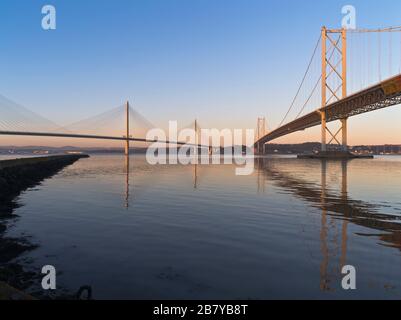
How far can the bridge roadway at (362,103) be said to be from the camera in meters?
51.3

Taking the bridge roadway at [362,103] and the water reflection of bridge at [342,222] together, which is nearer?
the water reflection of bridge at [342,222]

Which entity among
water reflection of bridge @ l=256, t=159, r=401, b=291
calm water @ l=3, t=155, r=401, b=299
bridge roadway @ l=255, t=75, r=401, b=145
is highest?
bridge roadway @ l=255, t=75, r=401, b=145

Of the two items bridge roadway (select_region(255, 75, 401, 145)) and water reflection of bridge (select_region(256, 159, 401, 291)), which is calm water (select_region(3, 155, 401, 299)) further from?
bridge roadway (select_region(255, 75, 401, 145))

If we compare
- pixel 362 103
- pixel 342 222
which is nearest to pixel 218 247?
pixel 342 222

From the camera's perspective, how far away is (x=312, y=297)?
15.9 feet

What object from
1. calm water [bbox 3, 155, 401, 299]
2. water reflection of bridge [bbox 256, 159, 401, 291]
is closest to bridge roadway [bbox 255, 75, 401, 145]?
water reflection of bridge [bbox 256, 159, 401, 291]

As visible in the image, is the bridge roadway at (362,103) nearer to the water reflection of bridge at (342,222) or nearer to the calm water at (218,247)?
the water reflection of bridge at (342,222)

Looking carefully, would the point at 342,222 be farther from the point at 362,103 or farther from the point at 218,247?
the point at 362,103

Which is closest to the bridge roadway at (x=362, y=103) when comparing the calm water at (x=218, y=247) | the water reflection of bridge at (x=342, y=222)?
the water reflection of bridge at (x=342, y=222)

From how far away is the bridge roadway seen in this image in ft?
168

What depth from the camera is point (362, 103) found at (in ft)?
196

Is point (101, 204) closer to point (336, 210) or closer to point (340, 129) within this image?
point (336, 210)

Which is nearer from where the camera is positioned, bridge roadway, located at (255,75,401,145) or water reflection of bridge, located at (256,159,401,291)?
water reflection of bridge, located at (256,159,401,291)
